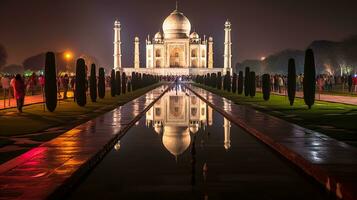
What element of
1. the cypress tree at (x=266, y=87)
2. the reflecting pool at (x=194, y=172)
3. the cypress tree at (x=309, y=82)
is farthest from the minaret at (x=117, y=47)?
the reflecting pool at (x=194, y=172)

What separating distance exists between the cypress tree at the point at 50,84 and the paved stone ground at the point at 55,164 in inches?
219

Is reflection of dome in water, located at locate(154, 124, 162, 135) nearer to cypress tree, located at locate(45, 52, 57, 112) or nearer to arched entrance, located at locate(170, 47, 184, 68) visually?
cypress tree, located at locate(45, 52, 57, 112)

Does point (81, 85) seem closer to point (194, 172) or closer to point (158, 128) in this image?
point (158, 128)

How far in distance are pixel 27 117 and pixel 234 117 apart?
17.2 ft

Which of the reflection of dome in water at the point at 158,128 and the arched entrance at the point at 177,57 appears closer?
the reflection of dome in water at the point at 158,128

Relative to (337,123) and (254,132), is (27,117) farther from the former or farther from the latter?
(337,123)

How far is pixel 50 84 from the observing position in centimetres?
1566

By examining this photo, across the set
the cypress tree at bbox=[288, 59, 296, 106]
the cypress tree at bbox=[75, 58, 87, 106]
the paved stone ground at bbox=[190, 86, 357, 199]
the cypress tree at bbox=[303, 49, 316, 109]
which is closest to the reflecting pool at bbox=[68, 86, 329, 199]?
the paved stone ground at bbox=[190, 86, 357, 199]

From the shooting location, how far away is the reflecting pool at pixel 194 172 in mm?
5625

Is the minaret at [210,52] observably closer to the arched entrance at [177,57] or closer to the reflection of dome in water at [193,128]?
the arched entrance at [177,57]

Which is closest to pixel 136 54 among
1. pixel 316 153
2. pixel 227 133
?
pixel 227 133

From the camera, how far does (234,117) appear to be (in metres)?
13.3

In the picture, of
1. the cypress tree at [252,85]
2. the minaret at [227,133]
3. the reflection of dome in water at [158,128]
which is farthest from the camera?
the cypress tree at [252,85]

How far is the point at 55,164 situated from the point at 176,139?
3.62 metres
